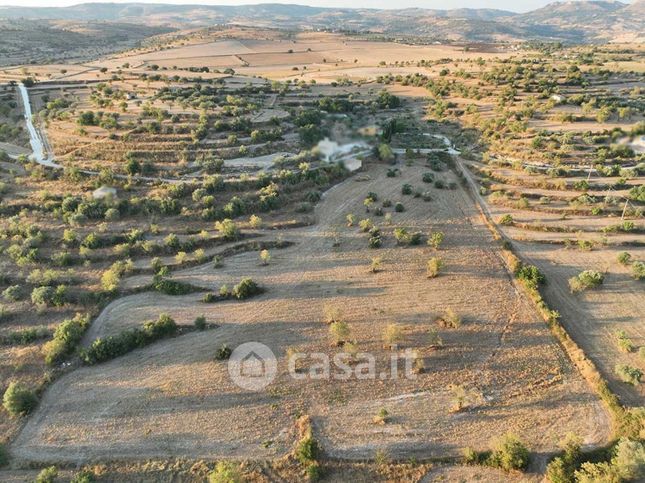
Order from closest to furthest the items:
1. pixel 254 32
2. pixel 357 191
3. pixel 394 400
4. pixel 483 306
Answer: pixel 394 400 < pixel 483 306 < pixel 357 191 < pixel 254 32

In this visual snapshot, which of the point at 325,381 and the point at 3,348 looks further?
the point at 3,348

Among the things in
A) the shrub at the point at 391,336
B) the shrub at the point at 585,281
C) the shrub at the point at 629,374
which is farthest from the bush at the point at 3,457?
the shrub at the point at 585,281

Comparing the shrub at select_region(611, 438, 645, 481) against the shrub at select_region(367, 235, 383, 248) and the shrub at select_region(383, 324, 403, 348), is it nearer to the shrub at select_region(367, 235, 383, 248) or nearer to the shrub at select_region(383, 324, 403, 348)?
the shrub at select_region(383, 324, 403, 348)

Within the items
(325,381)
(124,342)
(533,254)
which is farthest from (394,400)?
(533,254)

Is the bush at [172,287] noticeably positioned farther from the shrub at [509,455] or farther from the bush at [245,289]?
the shrub at [509,455]

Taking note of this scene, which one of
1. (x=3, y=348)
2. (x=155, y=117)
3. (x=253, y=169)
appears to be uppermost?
(x=155, y=117)

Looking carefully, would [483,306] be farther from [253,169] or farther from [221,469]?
[253,169]
